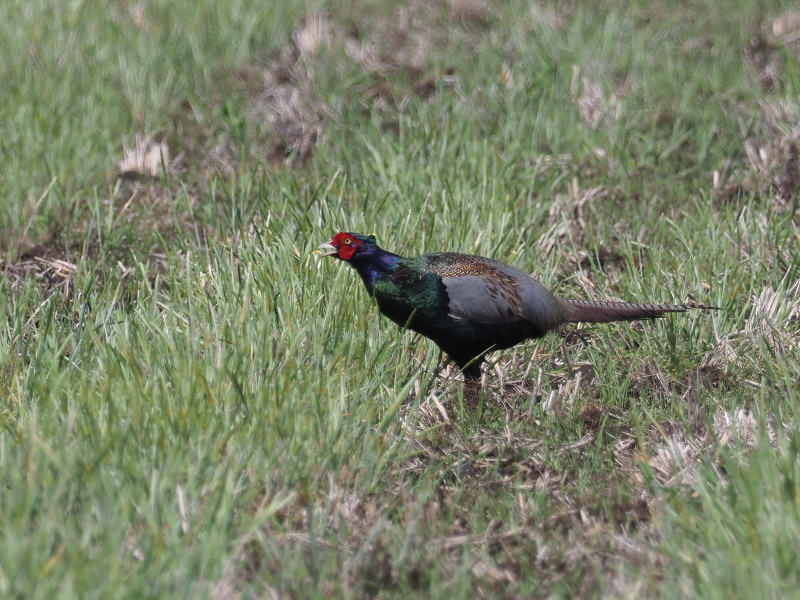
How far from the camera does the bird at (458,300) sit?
4129 millimetres

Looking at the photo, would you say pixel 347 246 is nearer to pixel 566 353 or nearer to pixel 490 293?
pixel 490 293

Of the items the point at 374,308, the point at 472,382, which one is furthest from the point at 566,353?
the point at 374,308

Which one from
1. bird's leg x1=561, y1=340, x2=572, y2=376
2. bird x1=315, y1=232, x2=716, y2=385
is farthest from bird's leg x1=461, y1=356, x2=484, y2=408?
bird's leg x1=561, y1=340, x2=572, y2=376

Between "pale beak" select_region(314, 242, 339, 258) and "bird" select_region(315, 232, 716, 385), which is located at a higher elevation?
"pale beak" select_region(314, 242, 339, 258)

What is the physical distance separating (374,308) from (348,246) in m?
0.35

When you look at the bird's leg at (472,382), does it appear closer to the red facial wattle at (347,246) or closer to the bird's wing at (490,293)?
the bird's wing at (490,293)

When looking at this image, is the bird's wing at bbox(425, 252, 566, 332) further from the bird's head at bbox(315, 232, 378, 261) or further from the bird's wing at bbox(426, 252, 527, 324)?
the bird's head at bbox(315, 232, 378, 261)

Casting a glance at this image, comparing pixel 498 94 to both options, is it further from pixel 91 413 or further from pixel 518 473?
pixel 91 413

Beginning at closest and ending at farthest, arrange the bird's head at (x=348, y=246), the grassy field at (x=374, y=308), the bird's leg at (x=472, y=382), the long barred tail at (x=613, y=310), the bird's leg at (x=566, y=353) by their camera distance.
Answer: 1. the grassy field at (x=374, y=308)
2. the bird's head at (x=348, y=246)
3. the bird's leg at (x=472, y=382)
4. the long barred tail at (x=613, y=310)
5. the bird's leg at (x=566, y=353)

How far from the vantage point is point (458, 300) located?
4.18 m

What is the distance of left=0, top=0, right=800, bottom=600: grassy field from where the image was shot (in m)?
2.85

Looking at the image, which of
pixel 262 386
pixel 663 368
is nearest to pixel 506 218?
pixel 663 368

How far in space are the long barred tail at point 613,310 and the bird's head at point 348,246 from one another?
0.85 meters

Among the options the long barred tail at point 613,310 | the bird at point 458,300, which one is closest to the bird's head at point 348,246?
the bird at point 458,300
